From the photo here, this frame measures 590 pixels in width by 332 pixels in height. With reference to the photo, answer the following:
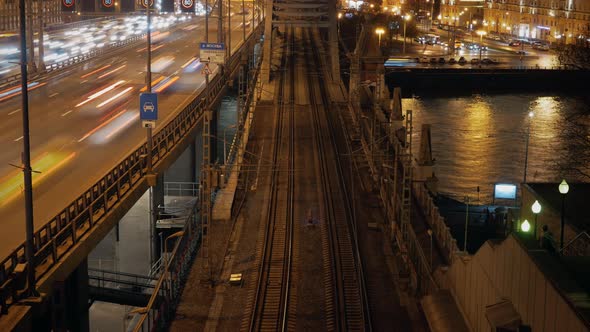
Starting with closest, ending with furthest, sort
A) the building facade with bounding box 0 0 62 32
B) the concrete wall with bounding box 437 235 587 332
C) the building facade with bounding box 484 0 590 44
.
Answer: the concrete wall with bounding box 437 235 587 332 → the building facade with bounding box 0 0 62 32 → the building facade with bounding box 484 0 590 44

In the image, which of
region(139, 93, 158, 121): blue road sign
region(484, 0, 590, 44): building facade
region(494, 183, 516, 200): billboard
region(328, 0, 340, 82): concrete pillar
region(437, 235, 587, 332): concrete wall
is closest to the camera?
region(437, 235, 587, 332): concrete wall

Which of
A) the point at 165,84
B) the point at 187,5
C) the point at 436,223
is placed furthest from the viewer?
the point at 165,84

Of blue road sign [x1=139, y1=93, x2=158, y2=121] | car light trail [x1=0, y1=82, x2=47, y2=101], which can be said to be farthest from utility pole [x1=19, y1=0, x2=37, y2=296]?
car light trail [x1=0, y1=82, x2=47, y2=101]

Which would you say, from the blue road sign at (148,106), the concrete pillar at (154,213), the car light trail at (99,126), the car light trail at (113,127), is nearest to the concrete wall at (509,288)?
the blue road sign at (148,106)

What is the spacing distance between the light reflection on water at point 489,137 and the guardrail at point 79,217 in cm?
2028

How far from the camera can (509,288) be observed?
14.2 metres

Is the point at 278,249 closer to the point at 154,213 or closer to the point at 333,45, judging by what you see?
the point at 154,213

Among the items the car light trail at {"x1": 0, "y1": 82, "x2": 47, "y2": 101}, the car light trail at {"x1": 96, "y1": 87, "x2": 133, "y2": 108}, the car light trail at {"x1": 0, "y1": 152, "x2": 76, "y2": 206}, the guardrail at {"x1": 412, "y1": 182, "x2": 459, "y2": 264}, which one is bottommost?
the guardrail at {"x1": 412, "y1": 182, "x2": 459, "y2": 264}

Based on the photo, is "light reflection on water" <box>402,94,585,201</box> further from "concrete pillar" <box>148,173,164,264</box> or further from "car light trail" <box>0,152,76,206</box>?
"car light trail" <box>0,152,76,206</box>

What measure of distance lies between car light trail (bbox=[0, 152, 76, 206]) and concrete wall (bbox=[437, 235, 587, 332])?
991 centimetres

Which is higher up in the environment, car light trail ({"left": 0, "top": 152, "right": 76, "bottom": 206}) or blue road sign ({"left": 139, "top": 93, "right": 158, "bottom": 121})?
blue road sign ({"left": 139, "top": 93, "right": 158, "bottom": 121})

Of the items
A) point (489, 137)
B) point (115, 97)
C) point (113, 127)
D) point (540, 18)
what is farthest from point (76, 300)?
point (540, 18)

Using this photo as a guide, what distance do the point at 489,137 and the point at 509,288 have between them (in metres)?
46.9

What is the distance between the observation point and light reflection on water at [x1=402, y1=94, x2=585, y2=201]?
157 feet
